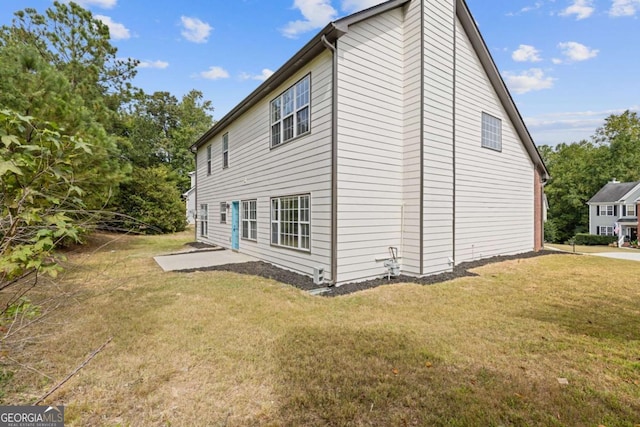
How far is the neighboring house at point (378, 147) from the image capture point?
6.73 metres

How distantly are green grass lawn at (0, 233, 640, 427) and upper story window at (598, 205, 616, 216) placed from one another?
4008 centimetres

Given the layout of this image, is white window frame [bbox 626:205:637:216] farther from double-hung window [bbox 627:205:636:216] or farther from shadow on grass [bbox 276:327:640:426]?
shadow on grass [bbox 276:327:640:426]

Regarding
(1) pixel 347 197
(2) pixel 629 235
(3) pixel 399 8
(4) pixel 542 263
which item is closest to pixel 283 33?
(3) pixel 399 8

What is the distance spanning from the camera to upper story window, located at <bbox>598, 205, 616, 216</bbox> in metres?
34.5

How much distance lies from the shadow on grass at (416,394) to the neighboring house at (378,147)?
3.20 metres

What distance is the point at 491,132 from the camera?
10625 millimetres

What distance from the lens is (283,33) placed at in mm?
13000

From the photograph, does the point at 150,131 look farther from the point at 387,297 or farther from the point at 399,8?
the point at 387,297

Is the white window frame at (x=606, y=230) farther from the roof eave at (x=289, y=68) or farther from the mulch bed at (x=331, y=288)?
the roof eave at (x=289, y=68)

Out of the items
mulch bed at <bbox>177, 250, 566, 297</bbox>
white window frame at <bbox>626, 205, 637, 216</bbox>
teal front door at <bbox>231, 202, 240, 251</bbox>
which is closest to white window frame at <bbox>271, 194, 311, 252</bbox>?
mulch bed at <bbox>177, 250, 566, 297</bbox>

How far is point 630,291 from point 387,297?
5432mm

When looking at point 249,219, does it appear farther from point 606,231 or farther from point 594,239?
point 606,231

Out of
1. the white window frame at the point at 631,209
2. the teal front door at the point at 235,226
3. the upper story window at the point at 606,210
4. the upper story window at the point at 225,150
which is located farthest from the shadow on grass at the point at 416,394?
the upper story window at the point at 606,210

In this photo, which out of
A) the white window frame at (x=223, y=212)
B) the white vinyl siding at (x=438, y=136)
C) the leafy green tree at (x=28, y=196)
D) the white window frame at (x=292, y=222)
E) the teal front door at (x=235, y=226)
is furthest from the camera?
the white window frame at (x=223, y=212)
